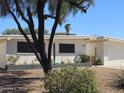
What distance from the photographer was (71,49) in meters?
36.1

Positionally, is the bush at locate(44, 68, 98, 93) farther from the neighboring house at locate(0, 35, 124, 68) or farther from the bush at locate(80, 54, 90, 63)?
the bush at locate(80, 54, 90, 63)

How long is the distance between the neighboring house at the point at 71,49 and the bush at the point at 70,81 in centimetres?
1794

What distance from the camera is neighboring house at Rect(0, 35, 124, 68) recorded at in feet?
108

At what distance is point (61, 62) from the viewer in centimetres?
3453

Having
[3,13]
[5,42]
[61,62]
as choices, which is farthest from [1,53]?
[3,13]

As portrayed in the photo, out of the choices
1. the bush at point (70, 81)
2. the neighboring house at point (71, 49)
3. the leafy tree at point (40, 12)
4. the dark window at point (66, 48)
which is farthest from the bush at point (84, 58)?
the bush at point (70, 81)

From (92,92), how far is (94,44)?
25.8 meters

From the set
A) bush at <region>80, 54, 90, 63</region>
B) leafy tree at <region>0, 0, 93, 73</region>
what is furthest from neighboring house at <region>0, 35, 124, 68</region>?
leafy tree at <region>0, 0, 93, 73</region>

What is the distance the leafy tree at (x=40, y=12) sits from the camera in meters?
20.0

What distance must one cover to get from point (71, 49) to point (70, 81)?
21.6m

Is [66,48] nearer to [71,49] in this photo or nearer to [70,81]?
[71,49]

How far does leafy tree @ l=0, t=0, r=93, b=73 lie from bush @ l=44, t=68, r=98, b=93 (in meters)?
5.27

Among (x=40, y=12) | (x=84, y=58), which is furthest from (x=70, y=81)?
(x=84, y=58)

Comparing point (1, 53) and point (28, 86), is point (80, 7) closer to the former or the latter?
point (28, 86)
